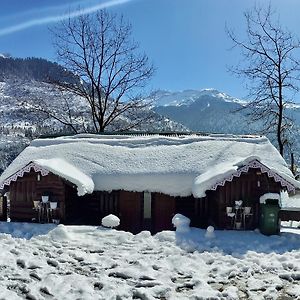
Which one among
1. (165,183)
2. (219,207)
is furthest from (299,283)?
(165,183)

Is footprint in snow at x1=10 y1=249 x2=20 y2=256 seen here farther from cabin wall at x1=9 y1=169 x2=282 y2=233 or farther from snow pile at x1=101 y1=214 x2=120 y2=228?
cabin wall at x1=9 y1=169 x2=282 y2=233

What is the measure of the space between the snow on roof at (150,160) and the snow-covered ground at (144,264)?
2258 millimetres

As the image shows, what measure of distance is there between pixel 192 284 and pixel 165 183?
7101 mm

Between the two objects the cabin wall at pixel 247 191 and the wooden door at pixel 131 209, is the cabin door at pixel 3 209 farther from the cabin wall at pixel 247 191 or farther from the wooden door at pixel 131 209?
the cabin wall at pixel 247 191

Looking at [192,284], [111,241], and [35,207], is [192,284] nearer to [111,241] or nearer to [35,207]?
[111,241]

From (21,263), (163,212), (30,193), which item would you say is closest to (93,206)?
(30,193)

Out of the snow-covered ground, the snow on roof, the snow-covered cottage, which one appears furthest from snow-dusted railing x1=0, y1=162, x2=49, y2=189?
the snow-covered ground

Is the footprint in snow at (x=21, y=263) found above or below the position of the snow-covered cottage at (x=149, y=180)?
below

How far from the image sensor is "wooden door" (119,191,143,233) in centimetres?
1761

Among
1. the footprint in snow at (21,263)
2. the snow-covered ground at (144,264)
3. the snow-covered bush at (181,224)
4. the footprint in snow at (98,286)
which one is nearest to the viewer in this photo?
the snow-covered ground at (144,264)

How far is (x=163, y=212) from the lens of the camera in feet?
57.5

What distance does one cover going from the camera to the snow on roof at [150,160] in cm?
1672

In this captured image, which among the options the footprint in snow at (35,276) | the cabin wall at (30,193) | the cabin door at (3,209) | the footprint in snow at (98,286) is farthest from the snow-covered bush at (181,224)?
the cabin door at (3,209)

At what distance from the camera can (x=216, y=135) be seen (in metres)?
20.8
